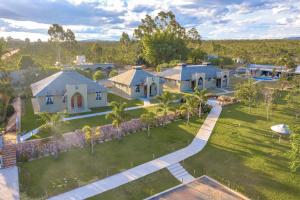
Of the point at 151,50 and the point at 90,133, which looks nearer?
the point at 90,133

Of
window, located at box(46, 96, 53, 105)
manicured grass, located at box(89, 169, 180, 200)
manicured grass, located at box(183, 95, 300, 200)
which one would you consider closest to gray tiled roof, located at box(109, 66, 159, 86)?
window, located at box(46, 96, 53, 105)

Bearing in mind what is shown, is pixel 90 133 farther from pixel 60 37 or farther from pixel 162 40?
pixel 60 37

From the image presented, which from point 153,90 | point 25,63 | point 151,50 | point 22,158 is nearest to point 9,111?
point 22,158

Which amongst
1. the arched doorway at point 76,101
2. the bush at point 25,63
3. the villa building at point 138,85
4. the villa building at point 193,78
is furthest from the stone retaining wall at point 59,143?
the bush at point 25,63

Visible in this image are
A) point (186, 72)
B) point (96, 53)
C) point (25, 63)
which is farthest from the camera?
point (96, 53)

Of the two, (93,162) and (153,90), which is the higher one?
(153,90)

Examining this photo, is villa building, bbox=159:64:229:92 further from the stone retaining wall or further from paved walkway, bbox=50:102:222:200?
the stone retaining wall
